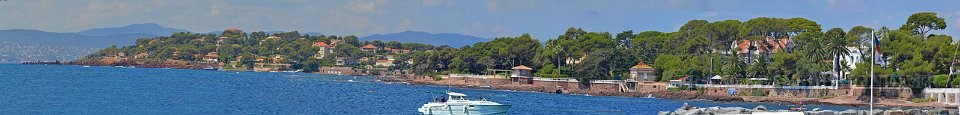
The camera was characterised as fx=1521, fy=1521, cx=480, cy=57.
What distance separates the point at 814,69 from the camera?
11031cm

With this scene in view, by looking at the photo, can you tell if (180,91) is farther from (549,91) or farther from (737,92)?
(737,92)

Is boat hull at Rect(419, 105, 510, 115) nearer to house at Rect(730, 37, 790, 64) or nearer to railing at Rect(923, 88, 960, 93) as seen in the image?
railing at Rect(923, 88, 960, 93)

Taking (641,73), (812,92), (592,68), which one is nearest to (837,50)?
(812,92)

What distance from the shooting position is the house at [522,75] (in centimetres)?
14788

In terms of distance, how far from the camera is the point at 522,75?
14875 cm

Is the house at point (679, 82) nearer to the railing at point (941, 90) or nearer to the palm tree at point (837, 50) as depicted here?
the palm tree at point (837, 50)

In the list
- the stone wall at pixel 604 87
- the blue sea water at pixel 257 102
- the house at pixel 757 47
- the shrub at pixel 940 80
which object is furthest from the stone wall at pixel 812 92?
the house at pixel 757 47

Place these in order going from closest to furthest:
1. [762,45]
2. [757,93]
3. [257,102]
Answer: [257,102] → [757,93] → [762,45]

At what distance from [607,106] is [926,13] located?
38572mm

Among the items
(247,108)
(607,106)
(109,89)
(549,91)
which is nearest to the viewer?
(247,108)

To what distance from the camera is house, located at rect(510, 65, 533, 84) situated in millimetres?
147875

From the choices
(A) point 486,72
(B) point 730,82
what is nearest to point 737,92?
(B) point 730,82

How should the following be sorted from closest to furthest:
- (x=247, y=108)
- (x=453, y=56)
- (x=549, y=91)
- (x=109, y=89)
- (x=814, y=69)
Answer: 1. (x=247, y=108)
2. (x=814, y=69)
3. (x=109, y=89)
4. (x=549, y=91)
5. (x=453, y=56)

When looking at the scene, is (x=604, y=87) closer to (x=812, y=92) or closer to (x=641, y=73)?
(x=641, y=73)
